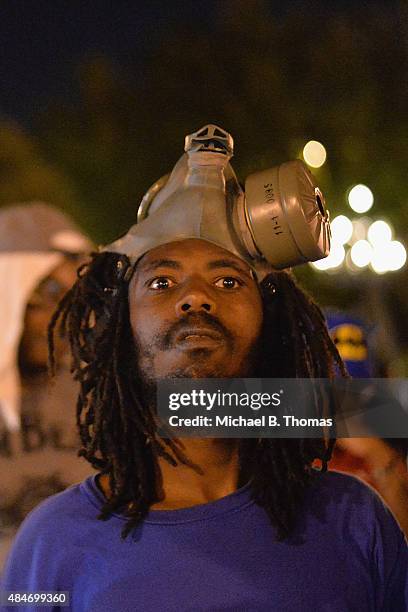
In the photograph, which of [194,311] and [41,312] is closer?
[194,311]

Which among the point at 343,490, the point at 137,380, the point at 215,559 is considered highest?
the point at 137,380

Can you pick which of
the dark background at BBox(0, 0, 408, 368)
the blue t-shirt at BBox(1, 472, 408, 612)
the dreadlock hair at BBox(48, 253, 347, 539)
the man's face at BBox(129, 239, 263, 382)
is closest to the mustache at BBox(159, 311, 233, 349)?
the man's face at BBox(129, 239, 263, 382)

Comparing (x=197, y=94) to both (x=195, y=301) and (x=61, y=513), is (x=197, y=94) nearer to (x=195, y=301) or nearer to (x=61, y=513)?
(x=195, y=301)

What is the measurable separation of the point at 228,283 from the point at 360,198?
1.41 ft

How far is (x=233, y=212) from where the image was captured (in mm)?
1153

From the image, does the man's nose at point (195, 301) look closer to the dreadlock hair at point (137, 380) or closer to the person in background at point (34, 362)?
the dreadlock hair at point (137, 380)

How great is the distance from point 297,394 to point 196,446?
0.19 m

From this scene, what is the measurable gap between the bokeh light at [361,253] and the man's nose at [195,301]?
0.44 meters

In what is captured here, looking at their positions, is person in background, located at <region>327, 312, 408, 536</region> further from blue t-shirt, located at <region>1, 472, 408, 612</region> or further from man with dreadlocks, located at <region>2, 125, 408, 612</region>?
blue t-shirt, located at <region>1, 472, 408, 612</region>

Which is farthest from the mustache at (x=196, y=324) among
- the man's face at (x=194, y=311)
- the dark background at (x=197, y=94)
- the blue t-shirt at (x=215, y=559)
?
the dark background at (x=197, y=94)

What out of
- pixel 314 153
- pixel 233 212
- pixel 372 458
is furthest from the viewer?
pixel 314 153

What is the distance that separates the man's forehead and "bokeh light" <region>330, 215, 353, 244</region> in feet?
1.23

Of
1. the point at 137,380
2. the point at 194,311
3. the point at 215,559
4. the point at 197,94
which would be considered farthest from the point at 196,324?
the point at 197,94

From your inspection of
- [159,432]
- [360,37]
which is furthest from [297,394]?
[360,37]
